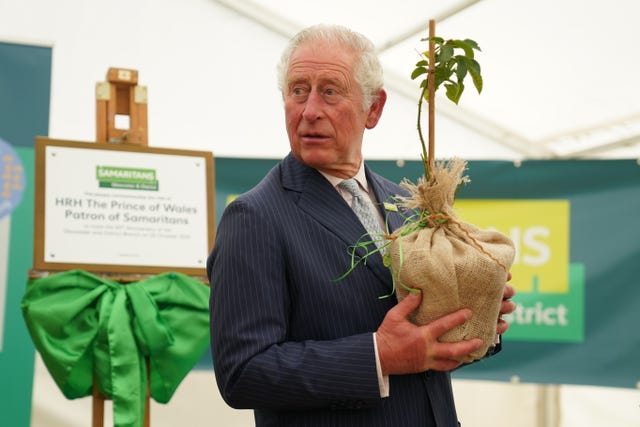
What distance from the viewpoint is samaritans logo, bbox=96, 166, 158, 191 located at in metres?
2.72

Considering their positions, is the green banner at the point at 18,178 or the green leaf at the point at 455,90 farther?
the green banner at the point at 18,178


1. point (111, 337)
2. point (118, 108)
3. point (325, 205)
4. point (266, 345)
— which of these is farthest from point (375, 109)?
point (118, 108)

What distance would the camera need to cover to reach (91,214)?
268cm

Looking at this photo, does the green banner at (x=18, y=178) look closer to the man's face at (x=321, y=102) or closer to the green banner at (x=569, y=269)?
the green banner at (x=569, y=269)

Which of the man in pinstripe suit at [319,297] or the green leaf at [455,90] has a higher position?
the green leaf at [455,90]

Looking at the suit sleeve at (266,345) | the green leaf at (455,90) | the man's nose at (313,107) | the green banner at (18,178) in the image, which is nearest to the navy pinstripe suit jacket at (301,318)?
the suit sleeve at (266,345)

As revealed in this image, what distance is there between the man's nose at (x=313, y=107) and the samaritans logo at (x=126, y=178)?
1321mm

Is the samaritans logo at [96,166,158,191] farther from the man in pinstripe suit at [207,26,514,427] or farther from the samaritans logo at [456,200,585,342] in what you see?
the samaritans logo at [456,200,585,342]

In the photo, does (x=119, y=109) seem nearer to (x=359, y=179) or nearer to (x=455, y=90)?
(x=359, y=179)

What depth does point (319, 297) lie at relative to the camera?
4.85 feet

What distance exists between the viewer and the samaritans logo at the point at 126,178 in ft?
8.92

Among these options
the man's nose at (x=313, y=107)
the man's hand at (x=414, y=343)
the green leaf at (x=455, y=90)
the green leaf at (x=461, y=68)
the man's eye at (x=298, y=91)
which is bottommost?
the man's hand at (x=414, y=343)

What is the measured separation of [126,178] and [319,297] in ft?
4.72

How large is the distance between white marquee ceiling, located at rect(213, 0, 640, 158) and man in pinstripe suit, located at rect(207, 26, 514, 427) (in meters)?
1.95
